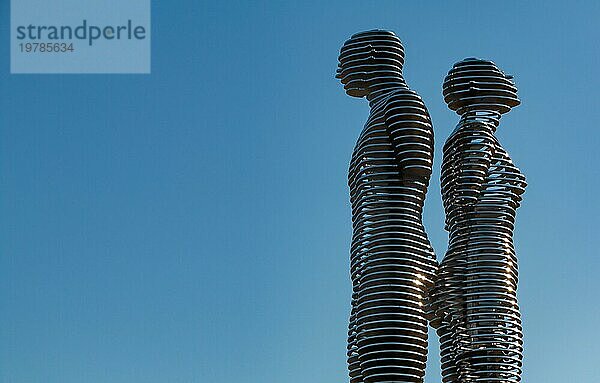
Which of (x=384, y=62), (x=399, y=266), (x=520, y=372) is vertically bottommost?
(x=520, y=372)

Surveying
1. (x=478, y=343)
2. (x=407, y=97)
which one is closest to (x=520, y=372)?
(x=478, y=343)

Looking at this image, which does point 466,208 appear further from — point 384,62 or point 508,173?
point 384,62

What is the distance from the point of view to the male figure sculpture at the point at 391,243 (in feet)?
133

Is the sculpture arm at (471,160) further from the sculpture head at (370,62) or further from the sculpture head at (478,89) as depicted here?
the sculpture head at (370,62)

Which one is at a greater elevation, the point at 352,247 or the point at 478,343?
the point at 352,247

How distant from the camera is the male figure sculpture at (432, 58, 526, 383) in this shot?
141 feet

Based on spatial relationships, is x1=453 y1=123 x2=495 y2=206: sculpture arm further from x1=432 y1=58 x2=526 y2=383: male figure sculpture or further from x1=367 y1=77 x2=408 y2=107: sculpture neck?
x1=367 y1=77 x2=408 y2=107: sculpture neck

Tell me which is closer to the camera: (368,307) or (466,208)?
(368,307)

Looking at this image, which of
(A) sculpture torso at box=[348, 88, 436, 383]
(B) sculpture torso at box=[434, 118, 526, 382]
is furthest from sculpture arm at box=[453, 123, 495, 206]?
(A) sculpture torso at box=[348, 88, 436, 383]

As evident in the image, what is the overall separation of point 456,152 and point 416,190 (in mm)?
3523

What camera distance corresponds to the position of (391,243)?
41281 millimetres

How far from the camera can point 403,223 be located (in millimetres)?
41594

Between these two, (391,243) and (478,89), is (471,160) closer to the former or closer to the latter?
(478,89)

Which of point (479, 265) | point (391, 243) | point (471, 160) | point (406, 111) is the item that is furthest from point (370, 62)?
point (479, 265)
